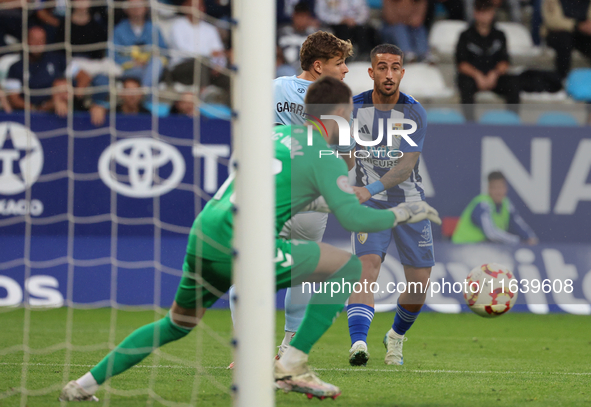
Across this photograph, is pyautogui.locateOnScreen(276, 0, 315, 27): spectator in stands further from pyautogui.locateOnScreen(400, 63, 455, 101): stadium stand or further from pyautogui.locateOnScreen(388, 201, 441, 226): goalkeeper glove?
pyautogui.locateOnScreen(388, 201, 441, 226): goalkeeper glove

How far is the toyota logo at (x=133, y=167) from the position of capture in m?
8.43

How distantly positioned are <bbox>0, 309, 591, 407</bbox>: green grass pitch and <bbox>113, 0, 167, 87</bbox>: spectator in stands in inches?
113

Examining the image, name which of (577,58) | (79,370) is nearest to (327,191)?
(79,370)

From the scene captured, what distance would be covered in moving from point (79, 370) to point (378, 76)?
288 centimetres

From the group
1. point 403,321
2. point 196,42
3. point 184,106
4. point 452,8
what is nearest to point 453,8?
point 452,8

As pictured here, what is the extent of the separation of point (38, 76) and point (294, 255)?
6.14 meters

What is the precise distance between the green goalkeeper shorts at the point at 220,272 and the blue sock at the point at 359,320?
4.78 feet

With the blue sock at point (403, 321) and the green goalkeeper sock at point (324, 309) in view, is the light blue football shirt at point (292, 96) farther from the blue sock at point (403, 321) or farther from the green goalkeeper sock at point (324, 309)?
the green goalkeeper sock at point (324, 309)

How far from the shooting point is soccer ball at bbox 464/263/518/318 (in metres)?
5.45

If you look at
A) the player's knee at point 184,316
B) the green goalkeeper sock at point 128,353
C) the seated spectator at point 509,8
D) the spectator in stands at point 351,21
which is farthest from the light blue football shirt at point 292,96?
the seated spectator at point 509,8

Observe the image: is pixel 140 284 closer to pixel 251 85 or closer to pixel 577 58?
pixel 251 85

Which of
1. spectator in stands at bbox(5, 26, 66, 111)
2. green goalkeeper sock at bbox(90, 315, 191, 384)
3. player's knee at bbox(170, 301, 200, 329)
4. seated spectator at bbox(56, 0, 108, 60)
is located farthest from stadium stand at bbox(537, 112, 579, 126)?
green goalkeeper sock at bbox(90, 315, 191, 384)

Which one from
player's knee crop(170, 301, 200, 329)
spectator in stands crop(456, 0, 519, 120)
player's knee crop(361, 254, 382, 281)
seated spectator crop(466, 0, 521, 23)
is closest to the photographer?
player's knee crop(170, 301, 200, 329)

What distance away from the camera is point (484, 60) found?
35.1ft
